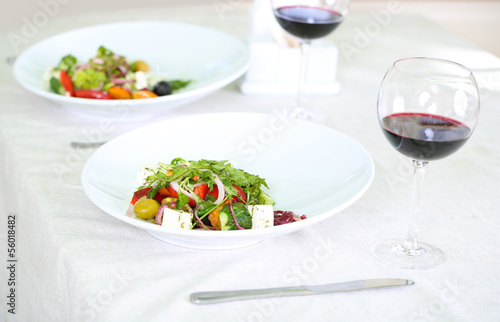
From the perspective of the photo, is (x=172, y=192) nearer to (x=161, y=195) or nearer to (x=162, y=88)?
(x=161, y=195)

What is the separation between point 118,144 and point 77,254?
277 mm

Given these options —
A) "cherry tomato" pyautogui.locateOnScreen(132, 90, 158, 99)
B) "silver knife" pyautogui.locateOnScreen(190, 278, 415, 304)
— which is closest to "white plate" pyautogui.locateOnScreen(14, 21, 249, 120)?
"cherry tomato" pyautogui.locateOnScreen(132, 90, 158, 99)

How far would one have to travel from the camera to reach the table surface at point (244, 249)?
83cm

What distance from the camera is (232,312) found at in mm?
806

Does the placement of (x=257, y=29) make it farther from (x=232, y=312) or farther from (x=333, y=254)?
(x=232, y=312)

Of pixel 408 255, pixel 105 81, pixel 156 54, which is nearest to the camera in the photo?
pixel 408 255

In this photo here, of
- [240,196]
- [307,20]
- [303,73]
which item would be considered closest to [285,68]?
[303,73]

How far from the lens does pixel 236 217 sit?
907mm

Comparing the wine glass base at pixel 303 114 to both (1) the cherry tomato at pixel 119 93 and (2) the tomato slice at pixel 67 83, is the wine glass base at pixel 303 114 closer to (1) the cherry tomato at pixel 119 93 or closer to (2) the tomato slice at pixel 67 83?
(1) the cherry tomato at pixel 119 93

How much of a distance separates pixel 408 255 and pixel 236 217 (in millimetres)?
268

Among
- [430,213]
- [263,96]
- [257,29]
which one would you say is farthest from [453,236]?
[257,29]

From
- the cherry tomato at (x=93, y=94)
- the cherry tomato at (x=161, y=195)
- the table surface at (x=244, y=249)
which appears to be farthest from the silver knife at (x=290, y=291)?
the cherry tomato at (x=93, y=94)

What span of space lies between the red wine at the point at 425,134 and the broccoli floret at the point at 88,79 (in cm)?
83

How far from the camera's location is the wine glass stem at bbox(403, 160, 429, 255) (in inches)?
36.1
